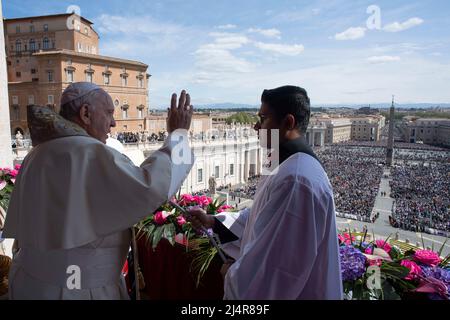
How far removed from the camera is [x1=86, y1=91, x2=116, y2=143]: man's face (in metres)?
1.74

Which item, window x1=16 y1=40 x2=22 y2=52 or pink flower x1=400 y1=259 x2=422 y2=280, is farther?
window x1=16 y1=40 x2=22 y2=52

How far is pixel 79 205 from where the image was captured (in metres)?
1.50

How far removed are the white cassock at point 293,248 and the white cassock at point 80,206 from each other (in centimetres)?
44

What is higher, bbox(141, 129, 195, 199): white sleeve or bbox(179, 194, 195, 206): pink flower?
bbox(141, 129, 195, 199): white sleeve

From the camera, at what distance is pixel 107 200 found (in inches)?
58.8

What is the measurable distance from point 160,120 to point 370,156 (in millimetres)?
36735

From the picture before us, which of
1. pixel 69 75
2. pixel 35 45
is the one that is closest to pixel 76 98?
pixel 69 75

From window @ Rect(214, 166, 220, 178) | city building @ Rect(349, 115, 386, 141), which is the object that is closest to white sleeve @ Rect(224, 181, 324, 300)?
window @ Rect(214, 166, 220, 178)

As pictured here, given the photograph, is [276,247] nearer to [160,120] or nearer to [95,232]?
[95,232]

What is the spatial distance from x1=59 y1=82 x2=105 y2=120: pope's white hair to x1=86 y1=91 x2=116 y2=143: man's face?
2 cm

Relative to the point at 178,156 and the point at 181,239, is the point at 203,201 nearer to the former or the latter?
the point at 181,239

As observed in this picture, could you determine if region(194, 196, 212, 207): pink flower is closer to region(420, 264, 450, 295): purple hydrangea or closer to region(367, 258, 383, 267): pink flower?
region(367, 258, 383, 267): pink flower

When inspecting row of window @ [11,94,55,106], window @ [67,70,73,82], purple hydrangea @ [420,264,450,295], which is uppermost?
window @ [67,70,73,82]

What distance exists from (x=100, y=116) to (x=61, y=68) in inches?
1018
